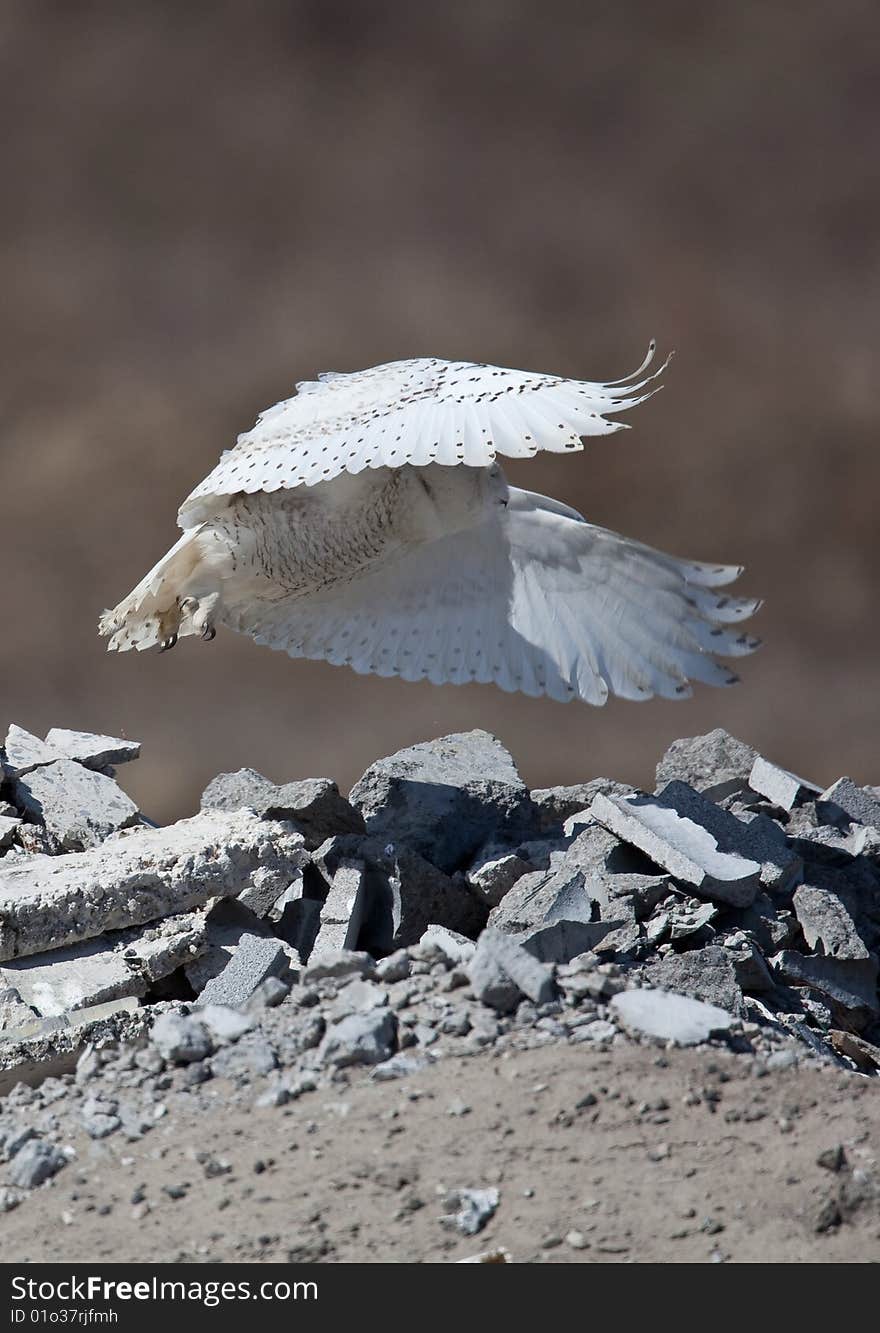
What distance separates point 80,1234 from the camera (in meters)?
3.18

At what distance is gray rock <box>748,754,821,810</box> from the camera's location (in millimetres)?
6945

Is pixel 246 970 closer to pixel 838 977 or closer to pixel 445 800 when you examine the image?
pixel 445 800

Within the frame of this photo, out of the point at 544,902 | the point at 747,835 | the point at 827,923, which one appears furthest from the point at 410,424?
the point at 827,923

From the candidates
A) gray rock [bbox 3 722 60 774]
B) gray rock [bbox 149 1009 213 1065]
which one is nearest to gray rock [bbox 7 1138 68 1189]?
gray rock [bbox 149 1009 213 1065]

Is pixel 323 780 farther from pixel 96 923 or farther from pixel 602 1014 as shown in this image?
pixel 602 1014

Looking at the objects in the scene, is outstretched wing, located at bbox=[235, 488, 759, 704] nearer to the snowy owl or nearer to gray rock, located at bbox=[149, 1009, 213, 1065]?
the snowy owl

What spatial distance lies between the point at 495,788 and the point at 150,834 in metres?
1.50

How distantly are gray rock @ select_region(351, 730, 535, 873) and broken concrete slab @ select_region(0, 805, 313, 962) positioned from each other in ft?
2.09

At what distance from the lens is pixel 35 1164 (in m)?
3.43

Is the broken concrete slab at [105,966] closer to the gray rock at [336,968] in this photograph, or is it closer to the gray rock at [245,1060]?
the gray rock at [336,968]

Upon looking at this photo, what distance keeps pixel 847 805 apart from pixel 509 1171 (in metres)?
4.26

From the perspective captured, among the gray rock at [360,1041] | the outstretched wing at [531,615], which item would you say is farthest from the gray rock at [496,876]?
the gray rock at [360,1041]

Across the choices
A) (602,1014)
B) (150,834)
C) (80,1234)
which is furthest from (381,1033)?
(150,834)

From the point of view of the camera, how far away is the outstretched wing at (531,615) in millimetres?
5586
